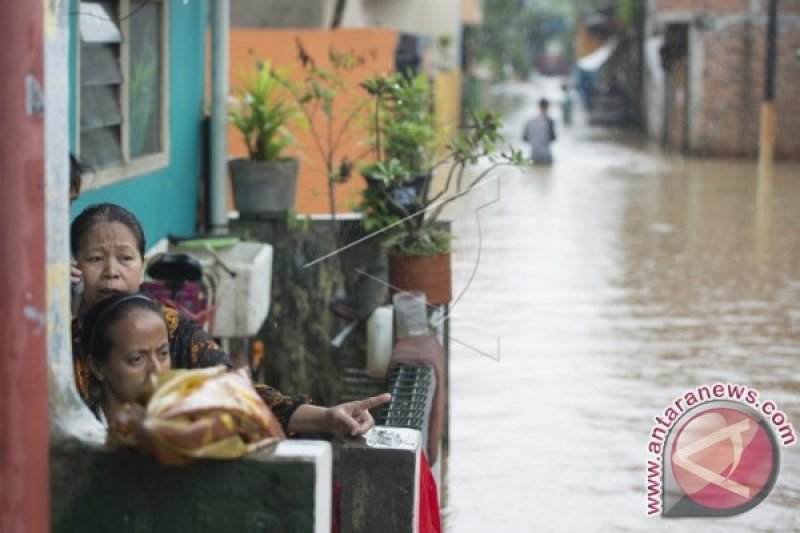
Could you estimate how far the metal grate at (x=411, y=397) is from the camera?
187 inches

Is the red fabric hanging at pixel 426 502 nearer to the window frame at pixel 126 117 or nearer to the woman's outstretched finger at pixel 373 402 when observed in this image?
the woman's outstretched finger at pixel 373 402

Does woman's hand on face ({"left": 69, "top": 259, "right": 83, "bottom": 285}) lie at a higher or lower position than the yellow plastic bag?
higher

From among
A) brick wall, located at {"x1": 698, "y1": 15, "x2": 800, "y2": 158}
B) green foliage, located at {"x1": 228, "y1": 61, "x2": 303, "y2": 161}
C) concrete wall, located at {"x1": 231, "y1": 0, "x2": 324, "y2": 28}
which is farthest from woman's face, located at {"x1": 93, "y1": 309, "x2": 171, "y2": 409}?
brick wall, located at {"x1": 698, "y1": 15, "x2": 800, "y2": 158}

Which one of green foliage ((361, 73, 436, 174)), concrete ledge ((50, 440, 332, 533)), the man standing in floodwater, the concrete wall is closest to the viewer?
A: concrete ledge ((50, 440, 332, 533))

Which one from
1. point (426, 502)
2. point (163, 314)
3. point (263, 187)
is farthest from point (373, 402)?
point (263, 187)

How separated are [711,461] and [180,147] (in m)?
A: 3.66

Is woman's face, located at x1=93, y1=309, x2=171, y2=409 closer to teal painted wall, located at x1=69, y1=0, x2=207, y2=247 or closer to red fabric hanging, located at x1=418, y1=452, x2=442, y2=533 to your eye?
red fabric hanging, located at x1=418, y1=452, x2=442, y2=533

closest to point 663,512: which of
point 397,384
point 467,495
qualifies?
point 467,495

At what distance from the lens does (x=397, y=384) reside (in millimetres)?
5508

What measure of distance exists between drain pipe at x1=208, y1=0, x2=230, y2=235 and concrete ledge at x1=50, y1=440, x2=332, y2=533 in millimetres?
4999

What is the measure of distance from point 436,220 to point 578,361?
8.62 ft

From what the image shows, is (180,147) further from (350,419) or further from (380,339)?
(350,419)

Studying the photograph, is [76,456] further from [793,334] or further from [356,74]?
[356,74]

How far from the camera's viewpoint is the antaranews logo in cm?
564
